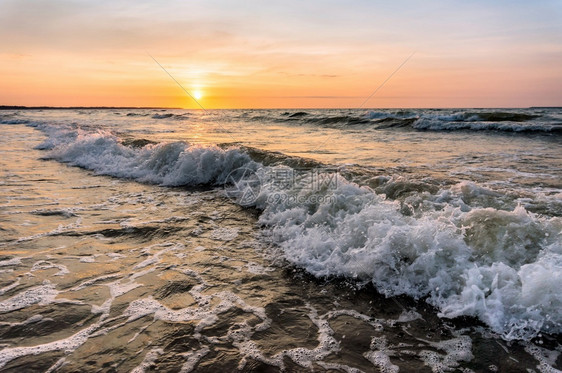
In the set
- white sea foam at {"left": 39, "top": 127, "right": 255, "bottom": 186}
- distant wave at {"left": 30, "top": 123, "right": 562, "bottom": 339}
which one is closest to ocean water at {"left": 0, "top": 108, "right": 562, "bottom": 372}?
distant wave at {"left": 30, "top": 123, "right": 562, "bottom": 339}

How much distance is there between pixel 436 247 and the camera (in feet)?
13.4

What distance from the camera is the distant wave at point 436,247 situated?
3305 millimetres

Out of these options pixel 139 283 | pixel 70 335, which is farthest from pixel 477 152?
pixel 70 335

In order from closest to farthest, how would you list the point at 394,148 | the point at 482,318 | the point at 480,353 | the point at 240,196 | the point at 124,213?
1. the point at 480,353
2. the point at 482,318
3. the point at 124,213
4. the point at 240,196
5. the point at 394,148

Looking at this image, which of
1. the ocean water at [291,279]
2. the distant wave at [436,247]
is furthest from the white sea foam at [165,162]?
the distant wave at [436,247]

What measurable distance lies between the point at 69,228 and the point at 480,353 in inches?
230

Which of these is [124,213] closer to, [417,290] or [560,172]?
[417,290]

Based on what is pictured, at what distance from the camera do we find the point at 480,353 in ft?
9.30

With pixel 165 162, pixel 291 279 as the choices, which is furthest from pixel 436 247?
pixel 165 162

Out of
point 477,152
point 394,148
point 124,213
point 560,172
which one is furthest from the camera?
point 394,148

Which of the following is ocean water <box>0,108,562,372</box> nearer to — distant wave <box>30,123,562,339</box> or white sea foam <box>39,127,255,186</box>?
distant wave <box>30,123,562,339</box>

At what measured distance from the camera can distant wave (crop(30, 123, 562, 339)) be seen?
330 centimetres

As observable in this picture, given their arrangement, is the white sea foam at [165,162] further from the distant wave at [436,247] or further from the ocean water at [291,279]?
the distant wave at [436,247]

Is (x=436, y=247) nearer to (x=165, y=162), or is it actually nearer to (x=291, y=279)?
(x=291, y=279)
